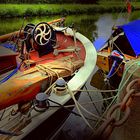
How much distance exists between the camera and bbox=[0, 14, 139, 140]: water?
557 cm

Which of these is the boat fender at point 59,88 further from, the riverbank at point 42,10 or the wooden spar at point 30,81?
the riverbank at point 42,10

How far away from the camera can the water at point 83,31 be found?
18.3ft

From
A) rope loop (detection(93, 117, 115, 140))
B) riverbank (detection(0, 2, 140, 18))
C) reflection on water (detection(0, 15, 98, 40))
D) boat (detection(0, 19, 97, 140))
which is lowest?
reflection on water (detection(0, 15, 98, 40))

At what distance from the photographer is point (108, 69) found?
7.68 metres

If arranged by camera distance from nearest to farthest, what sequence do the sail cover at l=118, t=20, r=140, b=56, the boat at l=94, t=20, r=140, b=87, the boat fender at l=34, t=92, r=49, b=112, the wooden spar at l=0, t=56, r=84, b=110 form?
the wooden spar at l=0, t=56, r=84, b=110
the boat fender at l=34, t=92, r=49, b=112
the boat at l=94, t=20, r=140, b=87
the sail cover at l=118, t=20, r=140, b=56

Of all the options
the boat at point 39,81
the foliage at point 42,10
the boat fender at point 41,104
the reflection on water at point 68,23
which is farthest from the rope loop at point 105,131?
the foliage at point 42,10

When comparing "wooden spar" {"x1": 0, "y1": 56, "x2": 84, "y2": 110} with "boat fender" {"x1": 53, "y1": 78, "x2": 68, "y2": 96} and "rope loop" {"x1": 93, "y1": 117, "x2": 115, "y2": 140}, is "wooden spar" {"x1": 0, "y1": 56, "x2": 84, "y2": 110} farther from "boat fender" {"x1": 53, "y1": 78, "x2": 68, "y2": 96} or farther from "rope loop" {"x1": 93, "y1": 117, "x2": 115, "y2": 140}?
"rope loop" {"x1": 93, "y1": 117, "x2": 115, "y2": 140}

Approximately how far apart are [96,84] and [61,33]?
2004 millimetres

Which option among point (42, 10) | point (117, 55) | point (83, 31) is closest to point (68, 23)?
point (83, 31)

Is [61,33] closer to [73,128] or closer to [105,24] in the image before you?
[73,128]

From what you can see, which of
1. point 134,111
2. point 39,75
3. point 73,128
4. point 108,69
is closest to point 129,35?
point 108,69

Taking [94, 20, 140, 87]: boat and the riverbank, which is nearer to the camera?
[94, 20, 140, 87]: boat

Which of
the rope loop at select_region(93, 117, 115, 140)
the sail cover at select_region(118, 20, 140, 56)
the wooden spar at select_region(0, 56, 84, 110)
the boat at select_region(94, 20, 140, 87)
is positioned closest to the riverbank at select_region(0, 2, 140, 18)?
the boat at select_region(94, 20, 140, 87)

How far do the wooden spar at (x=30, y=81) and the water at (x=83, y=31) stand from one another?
1.46 m
